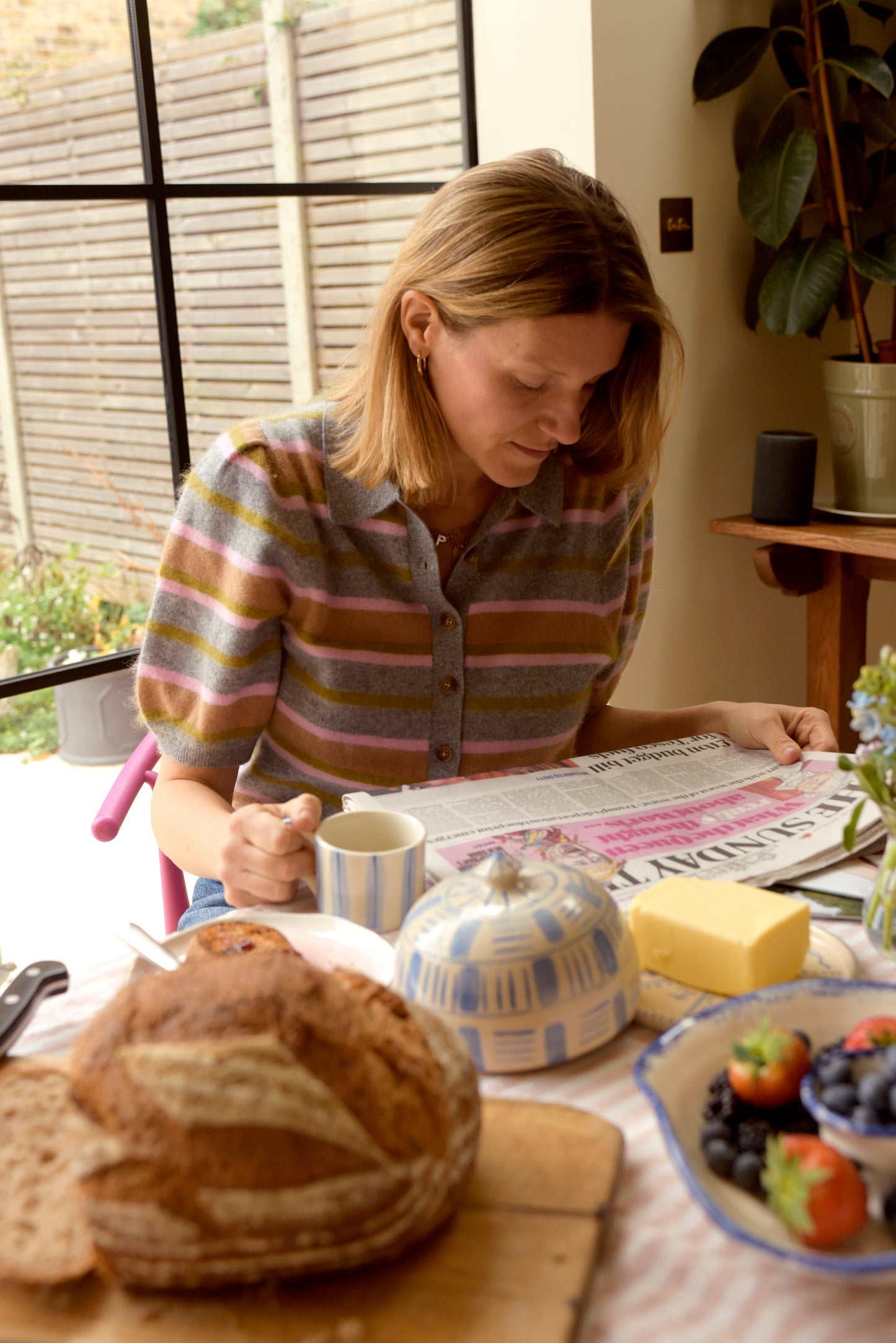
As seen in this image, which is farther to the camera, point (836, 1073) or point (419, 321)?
point (419, 321)

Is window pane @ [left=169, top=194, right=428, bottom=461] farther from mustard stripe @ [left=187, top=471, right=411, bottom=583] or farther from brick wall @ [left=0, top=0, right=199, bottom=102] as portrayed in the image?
mustard stripe @ [left=187, top=471, right=411, bottom=583]

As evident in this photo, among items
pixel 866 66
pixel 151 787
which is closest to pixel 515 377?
pixel 151 787

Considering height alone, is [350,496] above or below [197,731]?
above

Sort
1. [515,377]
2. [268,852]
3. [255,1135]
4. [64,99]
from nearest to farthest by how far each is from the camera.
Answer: [255,1135] < [268,852] < [515,377] < [64,99]

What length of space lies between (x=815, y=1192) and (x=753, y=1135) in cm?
6

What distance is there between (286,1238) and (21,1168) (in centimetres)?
15

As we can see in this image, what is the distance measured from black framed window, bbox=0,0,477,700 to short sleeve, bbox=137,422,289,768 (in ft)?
5.15

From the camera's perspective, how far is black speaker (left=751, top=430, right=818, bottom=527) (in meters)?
2.32

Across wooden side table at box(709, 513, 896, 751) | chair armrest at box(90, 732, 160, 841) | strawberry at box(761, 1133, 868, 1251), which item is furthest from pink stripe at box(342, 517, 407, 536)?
wooden side table at box(709, 513, 896, 751)

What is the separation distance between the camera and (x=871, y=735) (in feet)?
2.52

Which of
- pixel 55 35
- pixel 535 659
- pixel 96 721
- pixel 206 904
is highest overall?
pixel 55 35

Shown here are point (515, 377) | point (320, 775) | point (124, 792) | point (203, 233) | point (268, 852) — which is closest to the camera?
point (268, 852)

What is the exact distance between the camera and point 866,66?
2.27m

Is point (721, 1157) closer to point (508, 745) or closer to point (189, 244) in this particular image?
point (508, 745)
